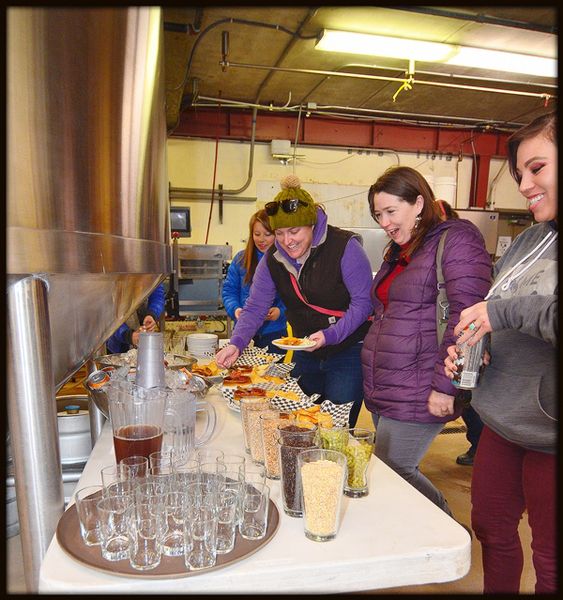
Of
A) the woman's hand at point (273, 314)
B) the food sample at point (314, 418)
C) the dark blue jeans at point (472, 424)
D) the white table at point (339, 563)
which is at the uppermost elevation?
the woman's hand at point (273, 314)

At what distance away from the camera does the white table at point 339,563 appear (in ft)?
2.76

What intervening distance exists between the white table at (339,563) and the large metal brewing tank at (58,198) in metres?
0.22

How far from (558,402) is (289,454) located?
2.55ft

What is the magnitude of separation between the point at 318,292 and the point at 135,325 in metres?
1.47

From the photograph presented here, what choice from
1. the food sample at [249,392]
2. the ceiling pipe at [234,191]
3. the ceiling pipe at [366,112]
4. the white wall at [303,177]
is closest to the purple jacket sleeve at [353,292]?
the food sample at [249,392]

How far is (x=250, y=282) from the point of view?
3459mm

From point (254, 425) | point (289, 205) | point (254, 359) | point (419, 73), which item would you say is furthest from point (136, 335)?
point (419, 73)

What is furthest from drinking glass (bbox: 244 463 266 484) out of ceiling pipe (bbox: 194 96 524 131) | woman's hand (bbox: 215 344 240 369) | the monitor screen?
ceiling pipe (bbox: 194 96 524 131)

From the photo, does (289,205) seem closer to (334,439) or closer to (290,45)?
(334,439)

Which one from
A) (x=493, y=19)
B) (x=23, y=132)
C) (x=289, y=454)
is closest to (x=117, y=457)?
(x=289, y=454)

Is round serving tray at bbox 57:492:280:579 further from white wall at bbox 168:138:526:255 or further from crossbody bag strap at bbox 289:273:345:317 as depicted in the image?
white wall at bbox 168:138:526:255

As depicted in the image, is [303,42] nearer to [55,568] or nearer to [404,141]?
[404,141]

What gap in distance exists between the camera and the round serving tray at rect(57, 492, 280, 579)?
2.78 ft

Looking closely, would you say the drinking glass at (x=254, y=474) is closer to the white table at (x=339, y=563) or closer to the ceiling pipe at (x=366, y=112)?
the white table at (x=339, y=563)
